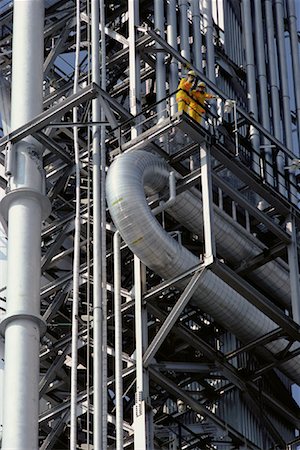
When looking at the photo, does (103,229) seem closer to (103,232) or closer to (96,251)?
(103,232)

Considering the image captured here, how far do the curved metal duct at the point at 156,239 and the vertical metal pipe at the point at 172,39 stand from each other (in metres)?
3.40

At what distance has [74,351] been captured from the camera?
46.2 m

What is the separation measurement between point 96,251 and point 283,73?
12595 millimetres

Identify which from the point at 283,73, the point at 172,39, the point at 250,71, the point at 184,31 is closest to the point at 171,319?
the point at 172,39

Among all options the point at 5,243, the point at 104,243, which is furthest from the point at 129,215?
the point at 5,243

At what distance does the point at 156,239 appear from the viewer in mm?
46500

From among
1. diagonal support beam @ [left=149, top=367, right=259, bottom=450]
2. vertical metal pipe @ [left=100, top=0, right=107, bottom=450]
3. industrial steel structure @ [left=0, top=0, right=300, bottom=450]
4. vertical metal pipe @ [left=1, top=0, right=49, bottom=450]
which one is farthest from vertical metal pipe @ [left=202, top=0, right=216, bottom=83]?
diagonal support beam @ [left=149, top=367, right=259, bottom=450]

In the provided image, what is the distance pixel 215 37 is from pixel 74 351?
1462cm

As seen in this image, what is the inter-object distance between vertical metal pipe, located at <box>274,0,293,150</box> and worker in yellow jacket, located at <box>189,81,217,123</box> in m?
6.07

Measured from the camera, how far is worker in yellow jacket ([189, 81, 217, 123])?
4925cm

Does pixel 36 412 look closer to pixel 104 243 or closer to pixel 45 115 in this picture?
pixel 104 243

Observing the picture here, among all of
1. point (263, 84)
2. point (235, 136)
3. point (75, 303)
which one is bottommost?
point (75, 303)

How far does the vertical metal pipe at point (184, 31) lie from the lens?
173 feet

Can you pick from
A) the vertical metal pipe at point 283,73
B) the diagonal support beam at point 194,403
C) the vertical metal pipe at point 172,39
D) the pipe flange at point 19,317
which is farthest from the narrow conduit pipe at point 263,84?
the pipe flange at point 19,317
